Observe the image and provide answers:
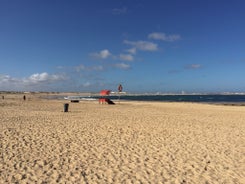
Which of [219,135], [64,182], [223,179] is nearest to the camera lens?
[64,182]

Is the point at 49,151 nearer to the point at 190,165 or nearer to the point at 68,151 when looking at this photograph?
the point at 68,151

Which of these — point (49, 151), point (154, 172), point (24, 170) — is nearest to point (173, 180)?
point (154, 172)

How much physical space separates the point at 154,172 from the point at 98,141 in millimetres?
4041

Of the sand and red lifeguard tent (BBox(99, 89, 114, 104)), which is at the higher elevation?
red lifeguard tent (BBox(99, 89, 114, 104))

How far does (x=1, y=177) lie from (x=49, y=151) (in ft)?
8.39

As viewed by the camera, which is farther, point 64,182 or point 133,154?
point 133,154

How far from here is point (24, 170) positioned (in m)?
6.88

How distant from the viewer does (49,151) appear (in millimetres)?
8852

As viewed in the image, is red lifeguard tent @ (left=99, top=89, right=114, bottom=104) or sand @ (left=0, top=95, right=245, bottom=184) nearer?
sand @ (left=0, top=95, right=245, bottom=184)

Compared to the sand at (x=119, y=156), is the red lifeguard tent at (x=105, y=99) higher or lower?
higher

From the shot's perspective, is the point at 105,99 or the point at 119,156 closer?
the point at 119,156

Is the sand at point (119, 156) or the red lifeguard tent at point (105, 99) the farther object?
the red lifeguard tent at point (105, 99)

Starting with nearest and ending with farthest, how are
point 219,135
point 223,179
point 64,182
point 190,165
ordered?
point 64,182
point 223,179
point 190,165
point 219,135

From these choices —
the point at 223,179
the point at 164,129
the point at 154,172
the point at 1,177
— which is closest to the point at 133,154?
the point at 154,172
